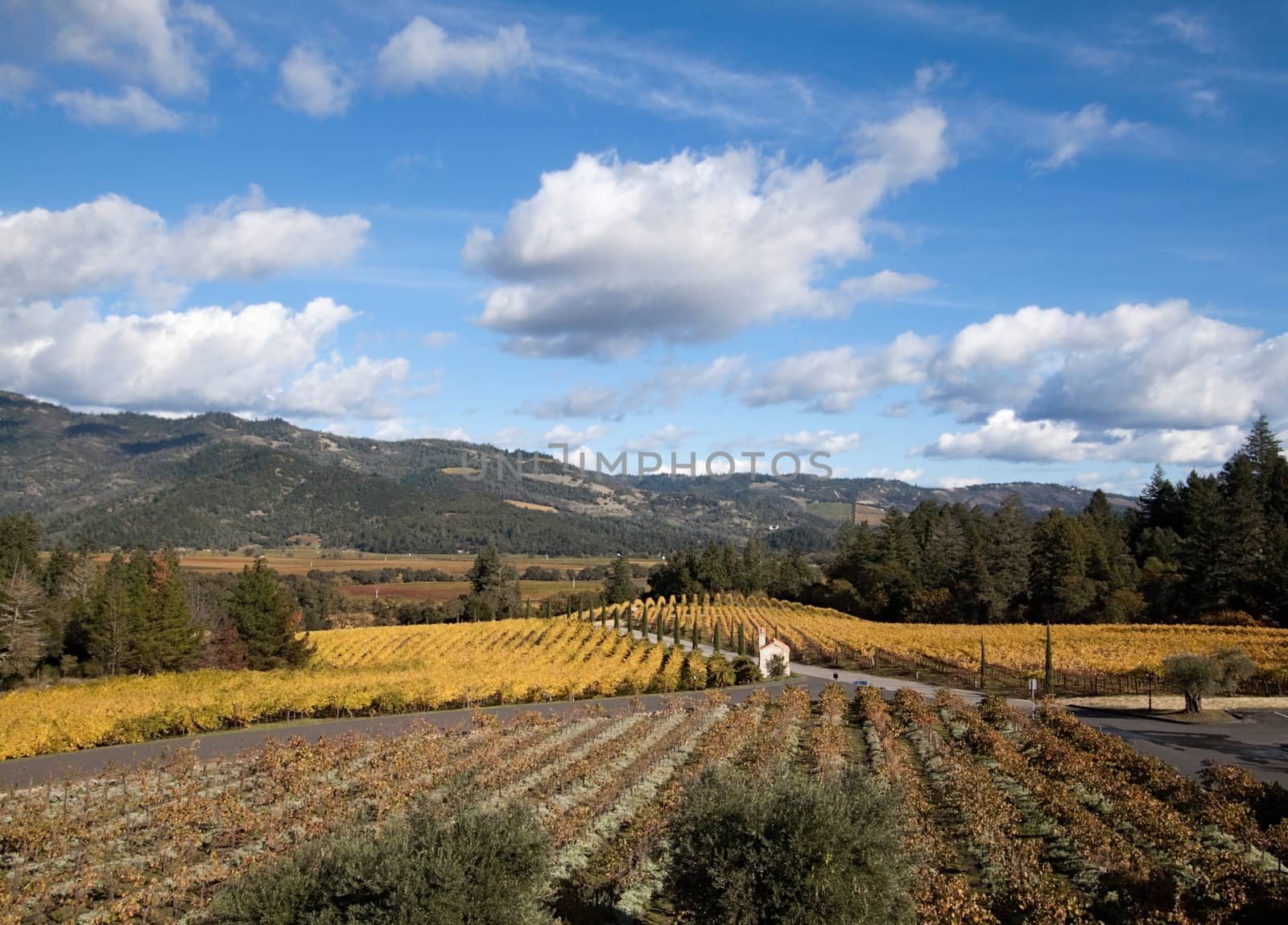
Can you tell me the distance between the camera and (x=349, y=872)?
25.0 ft

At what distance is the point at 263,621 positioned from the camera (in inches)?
1652

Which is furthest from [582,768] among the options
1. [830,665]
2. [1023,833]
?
[830,665]

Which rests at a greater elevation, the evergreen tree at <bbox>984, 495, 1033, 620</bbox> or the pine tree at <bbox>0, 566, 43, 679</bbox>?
the evergreen tree at <bbox>984, 495, 1033, 620</bbox>

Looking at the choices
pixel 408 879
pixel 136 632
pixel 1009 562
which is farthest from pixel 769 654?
pixel 1009 562

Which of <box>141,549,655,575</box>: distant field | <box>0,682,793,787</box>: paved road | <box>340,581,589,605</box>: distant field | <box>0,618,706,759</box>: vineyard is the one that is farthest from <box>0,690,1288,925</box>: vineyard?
<box>141,549,655,575</box>: distant field

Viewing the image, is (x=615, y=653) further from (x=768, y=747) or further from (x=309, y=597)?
(x=309, y=597)

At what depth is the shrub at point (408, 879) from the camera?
24.5ft

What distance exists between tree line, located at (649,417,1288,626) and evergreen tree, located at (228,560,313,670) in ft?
139

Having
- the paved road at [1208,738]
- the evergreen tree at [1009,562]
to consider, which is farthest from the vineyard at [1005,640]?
the paved road at [1208,738]

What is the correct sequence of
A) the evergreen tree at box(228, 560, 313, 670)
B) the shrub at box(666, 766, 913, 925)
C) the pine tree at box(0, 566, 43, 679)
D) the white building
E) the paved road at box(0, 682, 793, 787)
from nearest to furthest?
1. the shrub at box(666, 766, 913, 925)
2. the paved road at box(0, 682, 793, 787)
3. the pine tree at box(0, 566, 43, 679)
4. the white building
5. the evergreen tree at box(228, 560, 313, 670)

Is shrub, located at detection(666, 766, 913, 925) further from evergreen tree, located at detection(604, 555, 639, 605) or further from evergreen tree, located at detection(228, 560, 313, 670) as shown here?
evergreen tree, located at detection(604, 555, 639, 605)

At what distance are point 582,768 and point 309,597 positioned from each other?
7378cm

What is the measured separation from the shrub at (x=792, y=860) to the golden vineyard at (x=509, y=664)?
19.7 metres

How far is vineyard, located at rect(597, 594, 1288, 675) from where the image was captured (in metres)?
40.1
